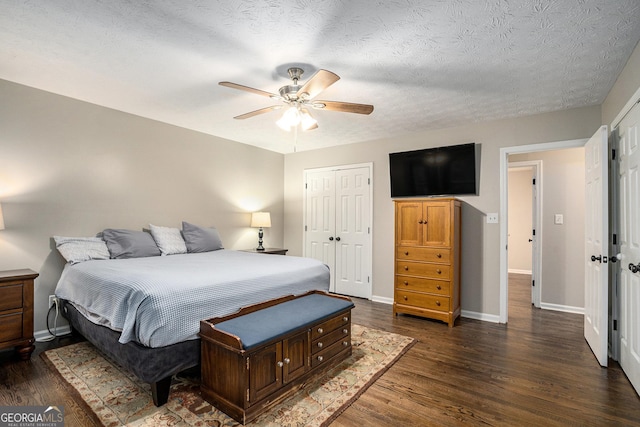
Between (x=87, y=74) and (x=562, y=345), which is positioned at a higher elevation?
(x=87, y=74)

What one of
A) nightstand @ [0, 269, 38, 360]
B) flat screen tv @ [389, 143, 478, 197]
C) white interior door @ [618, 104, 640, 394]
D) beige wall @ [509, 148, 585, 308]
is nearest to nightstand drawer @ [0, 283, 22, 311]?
nightstand @ [0, 269, 38, 360]

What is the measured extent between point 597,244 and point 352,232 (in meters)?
3.01

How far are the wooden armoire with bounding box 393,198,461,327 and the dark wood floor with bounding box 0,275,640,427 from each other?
1.50 ft

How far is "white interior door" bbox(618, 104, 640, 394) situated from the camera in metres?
2.22

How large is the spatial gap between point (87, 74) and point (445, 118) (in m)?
3.68

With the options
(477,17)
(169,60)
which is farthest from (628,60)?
(169,60)

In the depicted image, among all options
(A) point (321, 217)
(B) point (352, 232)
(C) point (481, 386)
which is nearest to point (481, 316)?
(C) point (481, 386)

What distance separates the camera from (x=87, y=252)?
317cm

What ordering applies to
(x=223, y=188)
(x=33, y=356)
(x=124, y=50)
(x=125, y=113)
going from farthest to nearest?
(x=223, y=188)
(x=125, y=113)
(x=33, y=356)
(x=124, y=50)

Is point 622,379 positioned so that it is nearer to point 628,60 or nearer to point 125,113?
point 628,60

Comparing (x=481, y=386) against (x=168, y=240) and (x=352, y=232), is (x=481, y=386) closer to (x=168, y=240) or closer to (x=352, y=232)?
(x=352, y=232)

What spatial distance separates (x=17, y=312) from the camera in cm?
267

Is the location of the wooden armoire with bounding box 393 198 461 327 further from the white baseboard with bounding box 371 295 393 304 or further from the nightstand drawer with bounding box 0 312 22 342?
the nightstand drawer with bounding box 0 312 22 342

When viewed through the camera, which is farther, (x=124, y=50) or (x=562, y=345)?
(x=562, y=345)
